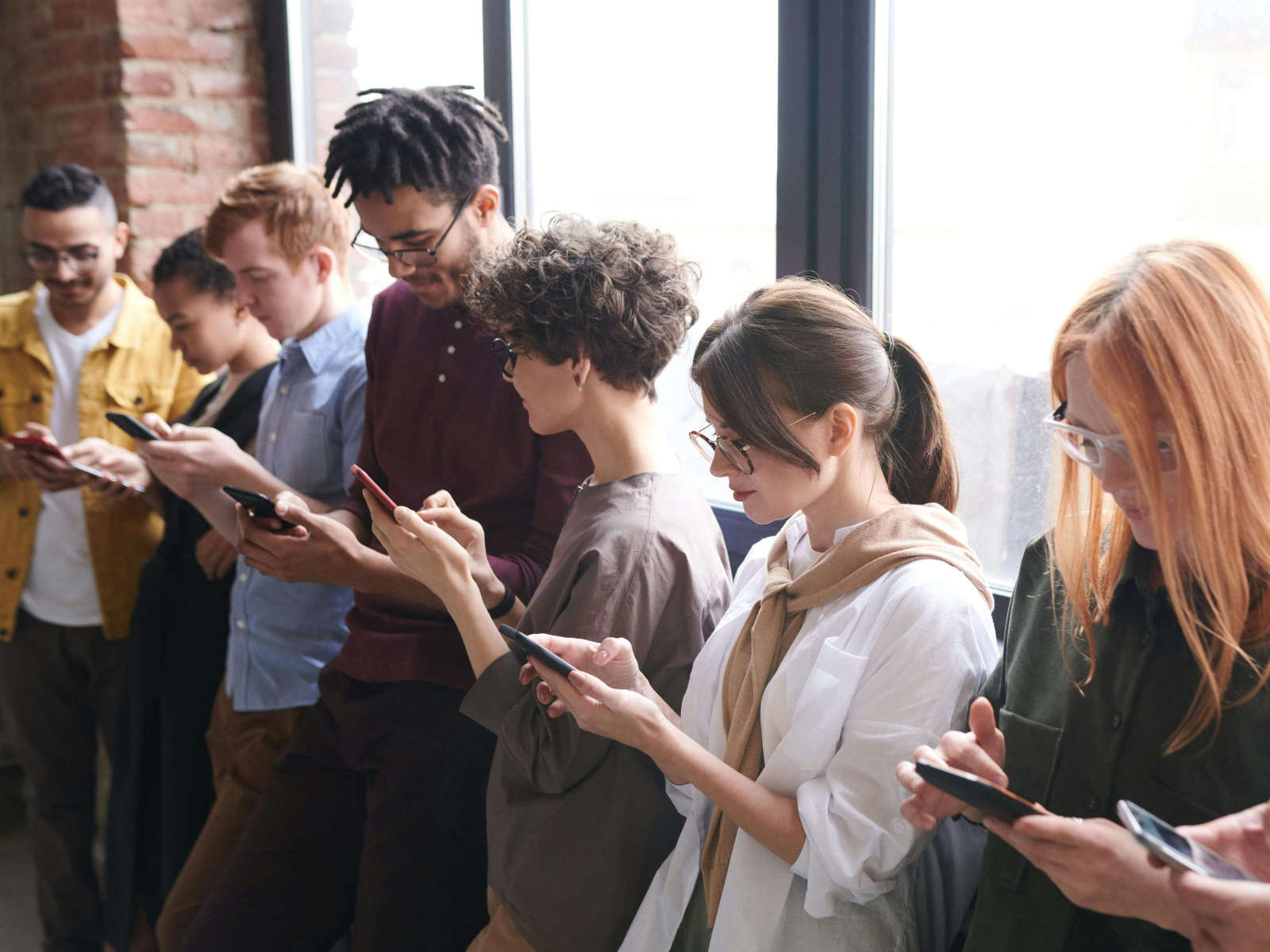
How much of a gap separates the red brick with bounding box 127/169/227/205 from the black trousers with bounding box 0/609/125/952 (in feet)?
4.13

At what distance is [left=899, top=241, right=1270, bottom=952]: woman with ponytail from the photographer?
1042mm

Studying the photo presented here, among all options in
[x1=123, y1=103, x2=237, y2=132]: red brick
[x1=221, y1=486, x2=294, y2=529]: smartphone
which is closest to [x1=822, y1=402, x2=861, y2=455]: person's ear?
[x1=221, y1=486, x2=294, y2=529]: smartphone

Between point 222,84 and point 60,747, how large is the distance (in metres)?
2.02

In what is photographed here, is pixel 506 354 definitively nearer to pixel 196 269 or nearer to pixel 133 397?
pixel 196 269

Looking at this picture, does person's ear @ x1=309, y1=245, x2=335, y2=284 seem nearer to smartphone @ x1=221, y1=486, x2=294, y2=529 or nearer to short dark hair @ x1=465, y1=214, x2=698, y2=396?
smartphone @ x1=221, y1=486, x2=294, y2=529

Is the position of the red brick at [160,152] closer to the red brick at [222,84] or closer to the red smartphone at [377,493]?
the red brick at [222,84]

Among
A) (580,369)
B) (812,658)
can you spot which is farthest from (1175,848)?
(580,369)

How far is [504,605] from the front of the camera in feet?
5.85

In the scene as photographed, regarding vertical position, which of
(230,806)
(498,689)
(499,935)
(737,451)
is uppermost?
(737,451)

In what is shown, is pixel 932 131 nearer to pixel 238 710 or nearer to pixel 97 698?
pixel 238 710

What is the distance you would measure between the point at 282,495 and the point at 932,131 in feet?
4.27

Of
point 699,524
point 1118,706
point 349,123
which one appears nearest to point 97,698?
point 349,123

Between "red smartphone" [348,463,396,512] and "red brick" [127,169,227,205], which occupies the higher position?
"red brick" [127,169,227,205]

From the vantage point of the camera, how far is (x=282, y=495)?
2.10m
